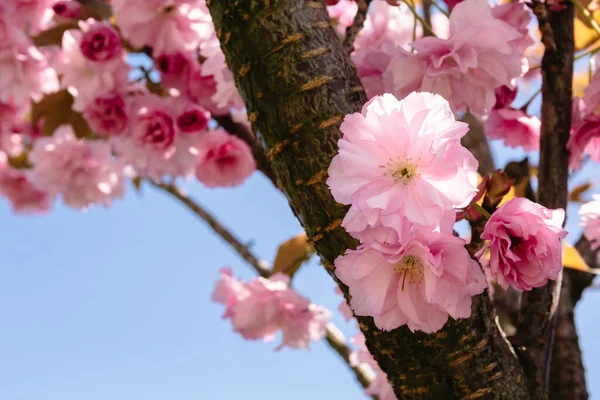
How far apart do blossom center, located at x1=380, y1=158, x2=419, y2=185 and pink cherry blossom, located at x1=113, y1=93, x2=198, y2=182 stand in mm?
1149

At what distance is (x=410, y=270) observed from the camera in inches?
26.9

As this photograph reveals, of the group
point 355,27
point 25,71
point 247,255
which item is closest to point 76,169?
point 25,71

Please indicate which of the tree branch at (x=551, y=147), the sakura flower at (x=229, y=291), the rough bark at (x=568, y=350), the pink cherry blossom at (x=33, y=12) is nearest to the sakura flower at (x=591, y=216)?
the tree branch at (x=551, y=147)

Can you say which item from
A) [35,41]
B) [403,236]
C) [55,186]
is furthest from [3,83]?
[403,236]

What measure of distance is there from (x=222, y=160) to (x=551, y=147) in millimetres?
969

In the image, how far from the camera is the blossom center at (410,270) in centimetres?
67

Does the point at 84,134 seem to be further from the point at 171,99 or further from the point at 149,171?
the point at 171,99

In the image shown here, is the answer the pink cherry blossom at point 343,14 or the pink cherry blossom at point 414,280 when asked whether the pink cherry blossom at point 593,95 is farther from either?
the pink cherry blossom at point 343,14

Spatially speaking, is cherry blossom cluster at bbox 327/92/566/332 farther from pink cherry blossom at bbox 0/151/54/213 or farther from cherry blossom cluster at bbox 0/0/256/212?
pink cherry blossom at bbox 0/151/54/213

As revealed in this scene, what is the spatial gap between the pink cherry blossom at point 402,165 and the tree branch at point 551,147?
52 cm

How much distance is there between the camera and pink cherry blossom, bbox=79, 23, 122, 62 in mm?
1627

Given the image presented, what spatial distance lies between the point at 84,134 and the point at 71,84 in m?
0.24

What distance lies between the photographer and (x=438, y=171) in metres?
0.63

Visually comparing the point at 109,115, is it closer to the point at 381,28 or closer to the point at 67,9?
the point at 67,9
